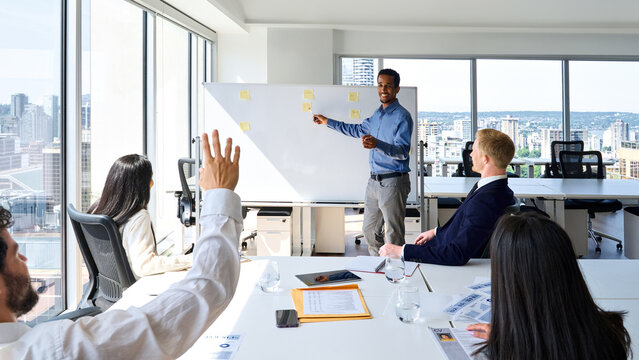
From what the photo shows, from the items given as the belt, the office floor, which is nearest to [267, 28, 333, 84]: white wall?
the office floor

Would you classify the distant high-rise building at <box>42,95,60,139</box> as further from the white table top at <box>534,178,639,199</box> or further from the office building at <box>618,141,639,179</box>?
the office building at <box>618,141,639,179</box>

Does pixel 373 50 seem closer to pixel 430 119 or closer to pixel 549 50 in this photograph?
pixel 430 119

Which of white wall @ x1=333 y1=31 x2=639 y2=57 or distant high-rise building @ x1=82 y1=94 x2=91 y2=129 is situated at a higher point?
white wall @ x1=333 y1=31 x2=639 y2=57

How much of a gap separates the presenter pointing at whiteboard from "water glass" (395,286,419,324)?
6.88 feet

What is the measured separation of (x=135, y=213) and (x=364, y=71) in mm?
5750

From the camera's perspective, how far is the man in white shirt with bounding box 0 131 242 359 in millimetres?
775

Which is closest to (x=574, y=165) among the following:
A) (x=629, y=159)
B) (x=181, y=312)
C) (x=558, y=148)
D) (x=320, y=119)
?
(x=558, y=148)

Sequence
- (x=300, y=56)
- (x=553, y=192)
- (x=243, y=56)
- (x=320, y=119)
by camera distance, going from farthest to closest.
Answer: (x=243, y=56)
(x=300, y=56)
(x=553, y=192)
(x=320, y=119)

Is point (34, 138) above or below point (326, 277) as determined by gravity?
above

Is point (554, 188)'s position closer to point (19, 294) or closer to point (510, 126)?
point (510, 126)

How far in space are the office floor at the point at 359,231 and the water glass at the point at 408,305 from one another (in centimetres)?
358

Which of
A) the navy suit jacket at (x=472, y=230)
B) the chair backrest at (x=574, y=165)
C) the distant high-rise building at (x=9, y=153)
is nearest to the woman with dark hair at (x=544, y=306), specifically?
the navy suit jacket at (x=472, y=230)

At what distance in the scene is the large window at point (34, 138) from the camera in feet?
9.33

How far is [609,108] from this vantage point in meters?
7.92
